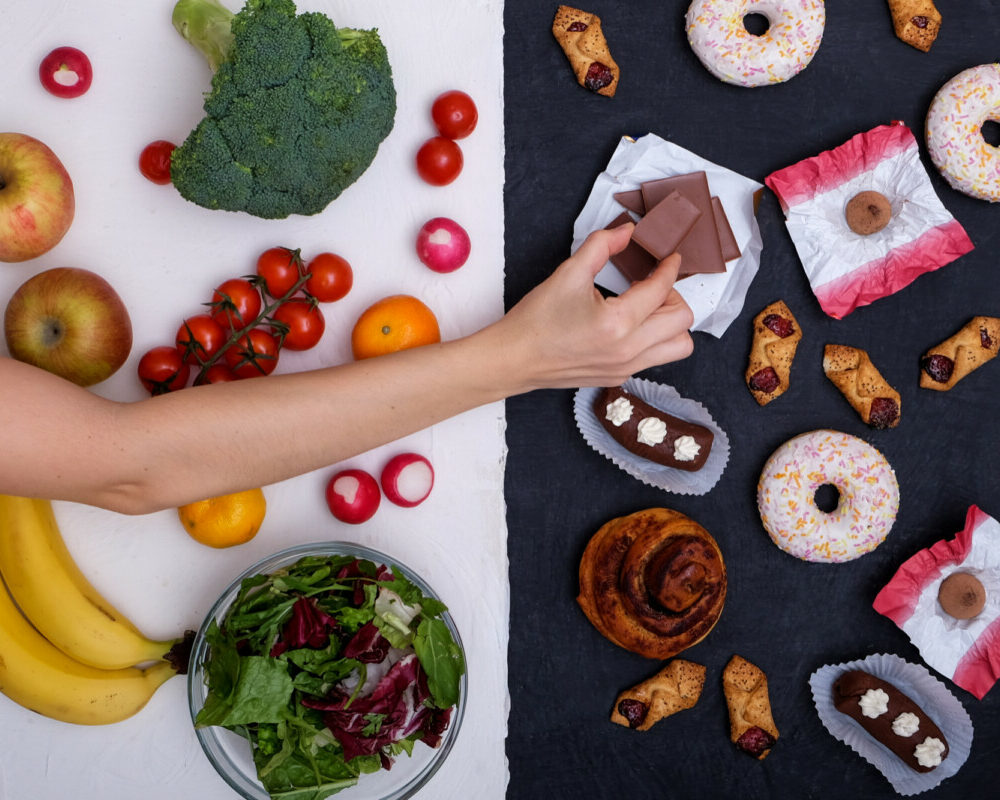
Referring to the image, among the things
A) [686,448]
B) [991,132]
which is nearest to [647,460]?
[686,448]

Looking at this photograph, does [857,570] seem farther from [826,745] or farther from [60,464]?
[60,464]

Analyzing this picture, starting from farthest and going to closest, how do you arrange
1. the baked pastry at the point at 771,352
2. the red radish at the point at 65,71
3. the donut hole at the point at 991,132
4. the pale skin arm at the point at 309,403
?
the donut hole at the point at 991,132, the baked pastry at the point at 771,352, the red radish at the point at 65,71, the pale skin arm at the point at 309,403

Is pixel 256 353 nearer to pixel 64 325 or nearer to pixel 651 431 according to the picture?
pixel 64 325

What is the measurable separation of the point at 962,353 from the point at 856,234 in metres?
0.28

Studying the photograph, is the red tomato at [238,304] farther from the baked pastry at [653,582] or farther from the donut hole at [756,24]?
the donut hole at [756,24]

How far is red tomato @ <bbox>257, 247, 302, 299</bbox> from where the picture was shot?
1243 mm

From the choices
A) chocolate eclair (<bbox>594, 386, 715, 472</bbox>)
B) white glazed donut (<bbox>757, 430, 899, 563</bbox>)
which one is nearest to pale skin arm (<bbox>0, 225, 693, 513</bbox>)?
chocolate eclair (<bbox>594, 386, 715, 472</bbox>)

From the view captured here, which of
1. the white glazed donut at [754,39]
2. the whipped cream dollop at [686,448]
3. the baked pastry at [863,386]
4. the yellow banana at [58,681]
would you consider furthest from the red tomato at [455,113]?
the yellow banana at [58,681]

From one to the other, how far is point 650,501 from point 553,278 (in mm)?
484

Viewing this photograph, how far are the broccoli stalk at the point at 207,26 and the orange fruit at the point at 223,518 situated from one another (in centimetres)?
→ 66

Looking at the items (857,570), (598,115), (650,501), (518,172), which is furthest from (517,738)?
(598,115)

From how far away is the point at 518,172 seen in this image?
1.36 meters

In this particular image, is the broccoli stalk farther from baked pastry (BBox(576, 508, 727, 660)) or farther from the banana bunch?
baked pastry (BBox(576, 508, 727, 660))

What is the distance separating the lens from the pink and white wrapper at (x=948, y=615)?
135cm
